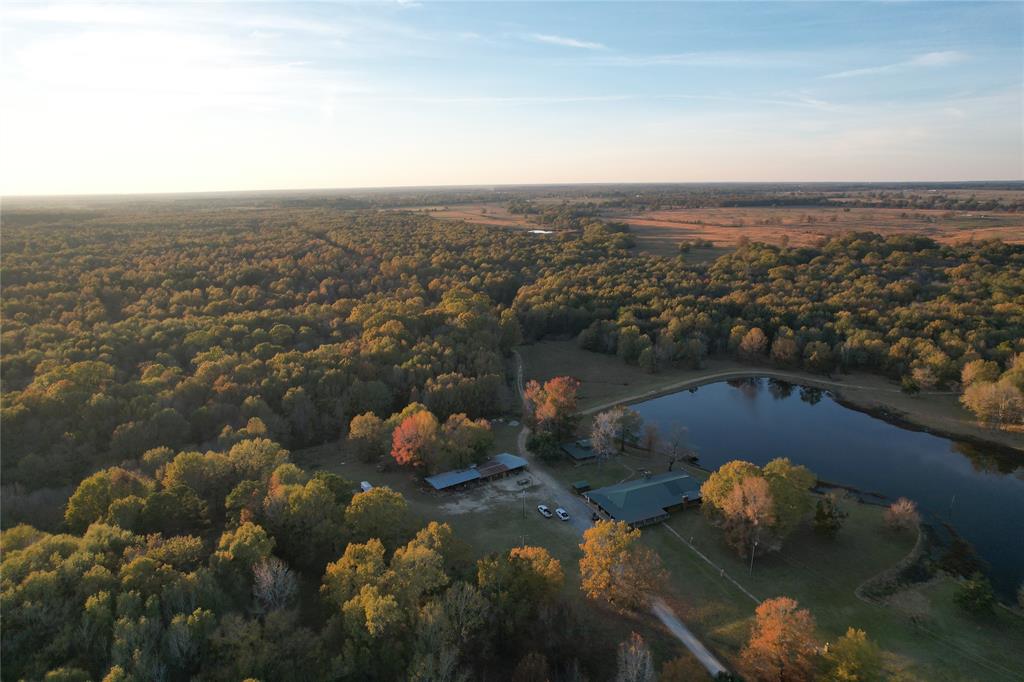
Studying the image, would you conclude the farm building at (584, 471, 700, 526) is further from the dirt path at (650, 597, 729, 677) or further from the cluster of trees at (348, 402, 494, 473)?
the cluster of trees at (348, 402, 494, 473)

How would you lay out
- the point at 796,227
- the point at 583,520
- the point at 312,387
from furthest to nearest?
the point at 796,227 → the point at 312,387 → the point at 583,520

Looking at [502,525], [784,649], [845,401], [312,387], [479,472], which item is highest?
[312,387]

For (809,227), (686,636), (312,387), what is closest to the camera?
(686,636)

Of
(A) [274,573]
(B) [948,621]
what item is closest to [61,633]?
(A) [274,573]

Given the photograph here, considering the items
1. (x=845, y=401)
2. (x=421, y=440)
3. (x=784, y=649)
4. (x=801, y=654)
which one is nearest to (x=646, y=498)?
(x=784, y=649)

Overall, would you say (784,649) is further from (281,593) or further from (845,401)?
(845,401)

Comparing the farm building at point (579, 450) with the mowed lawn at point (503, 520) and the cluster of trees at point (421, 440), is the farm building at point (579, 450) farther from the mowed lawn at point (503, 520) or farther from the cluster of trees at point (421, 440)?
the cluster of trees at point (421, 440)

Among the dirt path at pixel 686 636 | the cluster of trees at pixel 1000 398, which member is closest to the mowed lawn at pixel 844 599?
the dirt path at pixel 686 636

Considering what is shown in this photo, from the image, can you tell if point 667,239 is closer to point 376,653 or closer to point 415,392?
point 415,392
